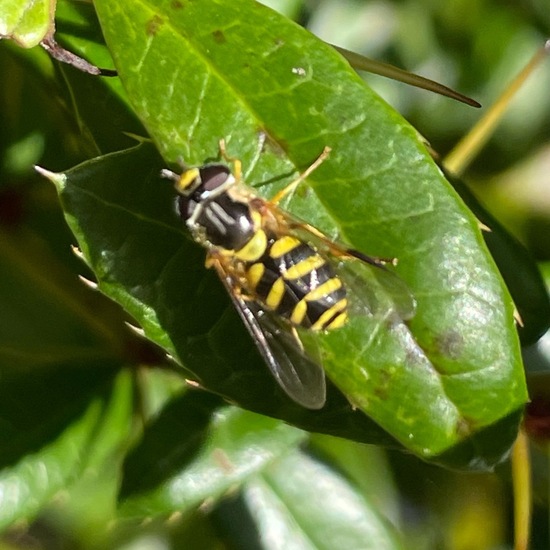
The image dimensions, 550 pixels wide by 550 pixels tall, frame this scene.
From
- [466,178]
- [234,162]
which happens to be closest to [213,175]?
[234,162]

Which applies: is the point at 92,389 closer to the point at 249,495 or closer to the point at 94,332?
the point at 94,332

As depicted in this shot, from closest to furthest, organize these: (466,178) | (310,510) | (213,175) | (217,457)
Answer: (213,175) < (217,457) < (310,510) < (466,178)

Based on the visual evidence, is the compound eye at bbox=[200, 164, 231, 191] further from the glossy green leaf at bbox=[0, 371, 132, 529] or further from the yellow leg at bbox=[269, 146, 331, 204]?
the glossy green leaf at bbox=[0, 371, 132, 529]

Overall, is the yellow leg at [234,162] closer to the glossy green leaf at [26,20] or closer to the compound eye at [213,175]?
the compound eye at [213,175]

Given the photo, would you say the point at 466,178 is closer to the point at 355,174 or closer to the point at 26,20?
the point at 355,174

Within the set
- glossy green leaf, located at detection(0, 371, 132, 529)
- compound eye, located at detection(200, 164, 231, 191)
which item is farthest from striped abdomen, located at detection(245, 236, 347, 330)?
glossy green leaf, located at detection(0, 371, 132, 529)

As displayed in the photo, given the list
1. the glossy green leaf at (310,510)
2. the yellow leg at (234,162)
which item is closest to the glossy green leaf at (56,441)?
the glossy green leaf at (310,510)
